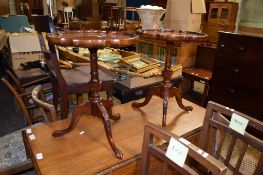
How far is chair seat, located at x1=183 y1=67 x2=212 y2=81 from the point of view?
2.67 m

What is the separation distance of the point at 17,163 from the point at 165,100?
1.01m

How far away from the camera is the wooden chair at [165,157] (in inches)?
27.0

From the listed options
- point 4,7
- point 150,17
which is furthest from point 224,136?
point 4,7

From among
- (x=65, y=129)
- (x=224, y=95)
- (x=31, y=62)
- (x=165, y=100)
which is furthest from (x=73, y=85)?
(x=224, y=95)

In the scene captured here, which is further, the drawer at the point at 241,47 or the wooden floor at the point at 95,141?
the drawer at the point at 241,47

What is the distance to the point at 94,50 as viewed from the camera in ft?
3.76

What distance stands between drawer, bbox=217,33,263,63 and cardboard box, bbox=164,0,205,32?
0.39 metres

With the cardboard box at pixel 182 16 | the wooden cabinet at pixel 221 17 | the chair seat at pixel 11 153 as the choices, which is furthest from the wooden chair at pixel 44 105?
the wooden cabinet at pixel 221 17

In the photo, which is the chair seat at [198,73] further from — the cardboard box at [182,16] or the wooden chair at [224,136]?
the wooden chair at [224,136]

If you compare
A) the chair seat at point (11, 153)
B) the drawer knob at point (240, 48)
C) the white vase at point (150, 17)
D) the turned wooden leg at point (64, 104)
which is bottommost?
the chair seat at point (11, 153)

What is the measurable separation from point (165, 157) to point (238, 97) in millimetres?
1582

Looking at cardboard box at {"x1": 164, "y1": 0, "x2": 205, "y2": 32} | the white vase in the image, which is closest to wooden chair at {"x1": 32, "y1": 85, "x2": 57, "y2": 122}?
the white vase

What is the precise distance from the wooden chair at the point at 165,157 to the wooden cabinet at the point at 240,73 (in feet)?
4.70

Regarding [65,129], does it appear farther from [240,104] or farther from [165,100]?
[240,104]
